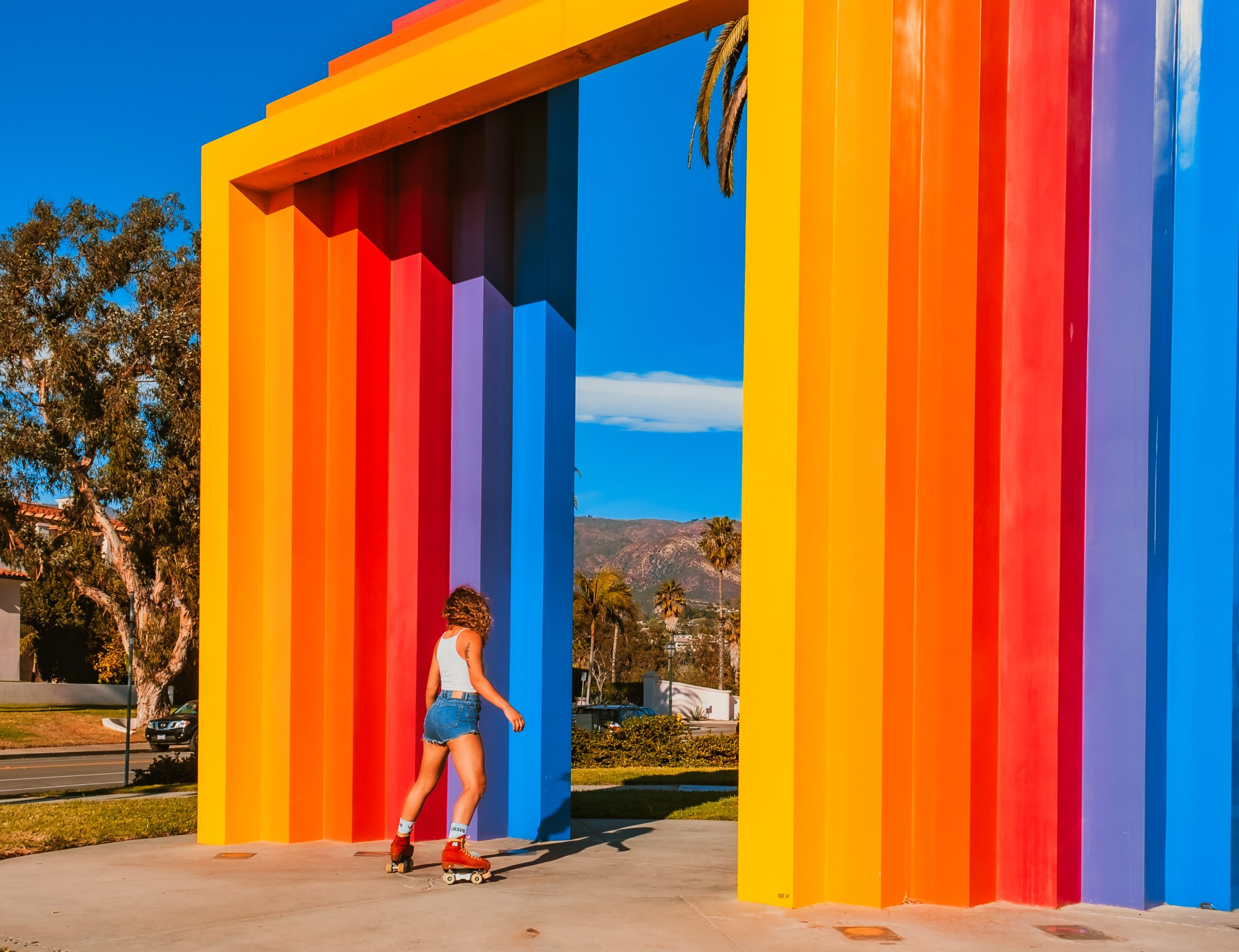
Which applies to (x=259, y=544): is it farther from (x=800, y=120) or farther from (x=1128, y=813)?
(x=1128, y=813)

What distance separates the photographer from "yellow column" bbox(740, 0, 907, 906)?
5.50 meters

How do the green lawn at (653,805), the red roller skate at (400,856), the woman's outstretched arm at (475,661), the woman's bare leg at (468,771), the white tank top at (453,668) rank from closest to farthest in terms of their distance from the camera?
the woman's bare leg at (468,771)
the woman's outstretched arm at (475,661)
the white tank top at (453,668)
the red roller skate at (400,856)
the green lawn at (653,805)

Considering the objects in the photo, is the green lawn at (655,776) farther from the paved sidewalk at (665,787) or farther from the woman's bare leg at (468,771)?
the woman's bare leg at (468,771)

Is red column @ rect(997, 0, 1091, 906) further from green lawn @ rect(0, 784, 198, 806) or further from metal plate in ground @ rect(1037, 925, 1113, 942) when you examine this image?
green lawn @ rect(0, 784, 198, 806)

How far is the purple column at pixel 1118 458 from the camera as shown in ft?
18.5

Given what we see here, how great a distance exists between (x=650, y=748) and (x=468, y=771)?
1620 centimetres

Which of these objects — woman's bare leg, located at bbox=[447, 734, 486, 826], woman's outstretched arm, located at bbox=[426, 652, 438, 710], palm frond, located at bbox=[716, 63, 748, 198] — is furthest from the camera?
palm frond, located at bbox=[716, 63, 748, 198]

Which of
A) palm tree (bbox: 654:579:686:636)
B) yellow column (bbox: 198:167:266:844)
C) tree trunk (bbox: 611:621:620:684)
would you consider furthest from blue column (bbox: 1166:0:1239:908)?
palm tree (bbox: 654:579:686:636)

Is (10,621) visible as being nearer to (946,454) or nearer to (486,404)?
(486,404)

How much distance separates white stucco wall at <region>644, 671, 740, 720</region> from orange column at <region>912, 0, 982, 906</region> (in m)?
53.9

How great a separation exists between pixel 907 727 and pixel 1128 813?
1167 mm

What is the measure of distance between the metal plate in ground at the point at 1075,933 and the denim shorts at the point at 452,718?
10.5 ft

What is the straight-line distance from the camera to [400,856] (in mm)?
6688

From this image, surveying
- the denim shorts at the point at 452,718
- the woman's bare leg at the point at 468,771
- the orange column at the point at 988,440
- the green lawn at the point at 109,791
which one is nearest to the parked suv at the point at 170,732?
the green lawn at the point at 109,791
